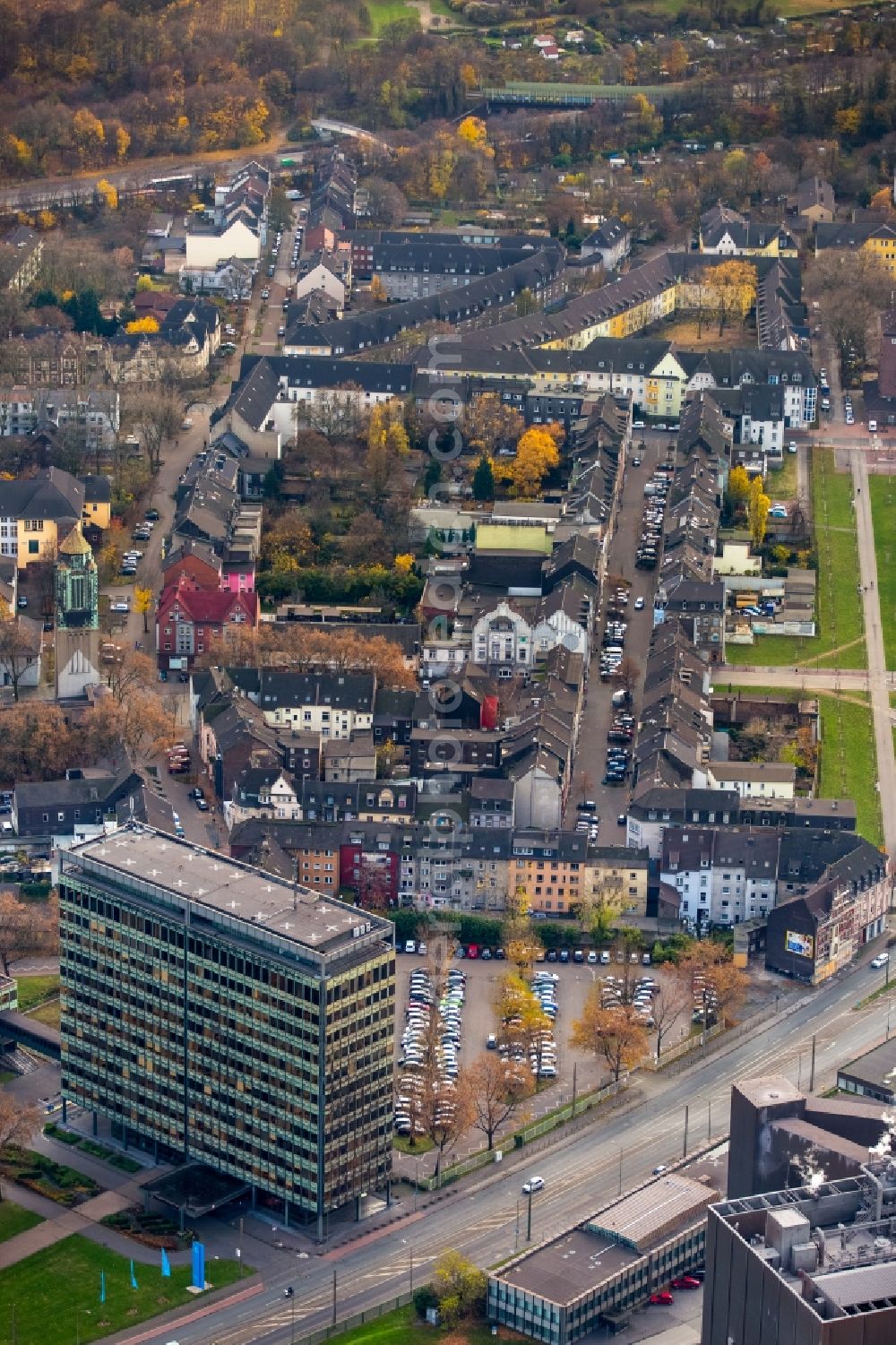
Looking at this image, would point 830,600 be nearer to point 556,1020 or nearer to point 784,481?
point 784,481

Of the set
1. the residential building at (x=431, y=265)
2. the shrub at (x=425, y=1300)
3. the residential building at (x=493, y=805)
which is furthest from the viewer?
the residential building at (x=431, y=265)

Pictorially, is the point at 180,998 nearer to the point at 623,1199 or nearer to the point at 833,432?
the point at 623,1199

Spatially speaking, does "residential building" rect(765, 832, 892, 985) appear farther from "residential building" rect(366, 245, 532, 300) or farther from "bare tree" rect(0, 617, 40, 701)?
"residential building" rect(366, 245, 532, 300)

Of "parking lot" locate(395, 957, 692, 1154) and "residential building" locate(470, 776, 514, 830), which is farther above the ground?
"residential building" locate(470, 776, 514, 830)

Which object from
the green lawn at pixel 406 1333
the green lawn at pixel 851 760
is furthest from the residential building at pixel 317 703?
the green lawn at pixel 406 1333

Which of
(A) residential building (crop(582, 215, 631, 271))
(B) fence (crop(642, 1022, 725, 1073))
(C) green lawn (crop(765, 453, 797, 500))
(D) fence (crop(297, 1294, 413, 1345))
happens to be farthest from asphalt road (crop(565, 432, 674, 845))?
(D) fence (crop(297, 1294, 413, 1345))

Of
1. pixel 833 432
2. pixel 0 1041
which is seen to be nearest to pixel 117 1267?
pixel 0 1041

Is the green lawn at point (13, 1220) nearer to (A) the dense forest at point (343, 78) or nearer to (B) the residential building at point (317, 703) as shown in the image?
(B) the residential building at point (317, 703)
